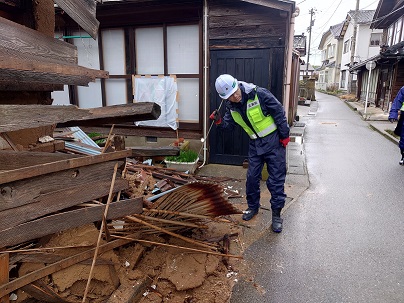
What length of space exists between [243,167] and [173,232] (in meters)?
3.78

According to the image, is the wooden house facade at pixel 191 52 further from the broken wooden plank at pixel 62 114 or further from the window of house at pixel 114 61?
the broken wooden plank at pixel 62 114

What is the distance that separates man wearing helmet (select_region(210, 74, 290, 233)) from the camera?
4.07 metres

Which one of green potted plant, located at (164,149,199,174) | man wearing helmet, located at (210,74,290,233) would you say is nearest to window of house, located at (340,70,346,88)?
green potted plant, located at (164,149,199,174)

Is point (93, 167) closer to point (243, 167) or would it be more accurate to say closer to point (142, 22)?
point (243, 167)

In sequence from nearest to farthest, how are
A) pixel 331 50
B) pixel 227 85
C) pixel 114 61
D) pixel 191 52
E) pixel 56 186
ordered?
pixel 56 186, pixel 227 85, pixel 191 52, pixel 114 61, pixel 331 50

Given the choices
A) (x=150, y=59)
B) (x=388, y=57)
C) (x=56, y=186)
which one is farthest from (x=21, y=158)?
(x=388, y=57)

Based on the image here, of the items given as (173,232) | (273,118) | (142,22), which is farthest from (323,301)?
(142,22)

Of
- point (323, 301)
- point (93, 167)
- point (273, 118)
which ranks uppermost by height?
point (273, 118)

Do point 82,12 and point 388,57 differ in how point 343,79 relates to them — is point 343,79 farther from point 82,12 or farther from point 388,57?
point 82,12

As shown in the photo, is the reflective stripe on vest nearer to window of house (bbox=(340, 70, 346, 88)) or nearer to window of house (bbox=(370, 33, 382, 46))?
window of house (bbox=(370, 33, 382, 46))

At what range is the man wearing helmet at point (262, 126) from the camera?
407 cm

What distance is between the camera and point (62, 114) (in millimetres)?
2131

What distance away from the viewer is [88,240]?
9.86 feet

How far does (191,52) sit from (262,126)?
11.9 ft
